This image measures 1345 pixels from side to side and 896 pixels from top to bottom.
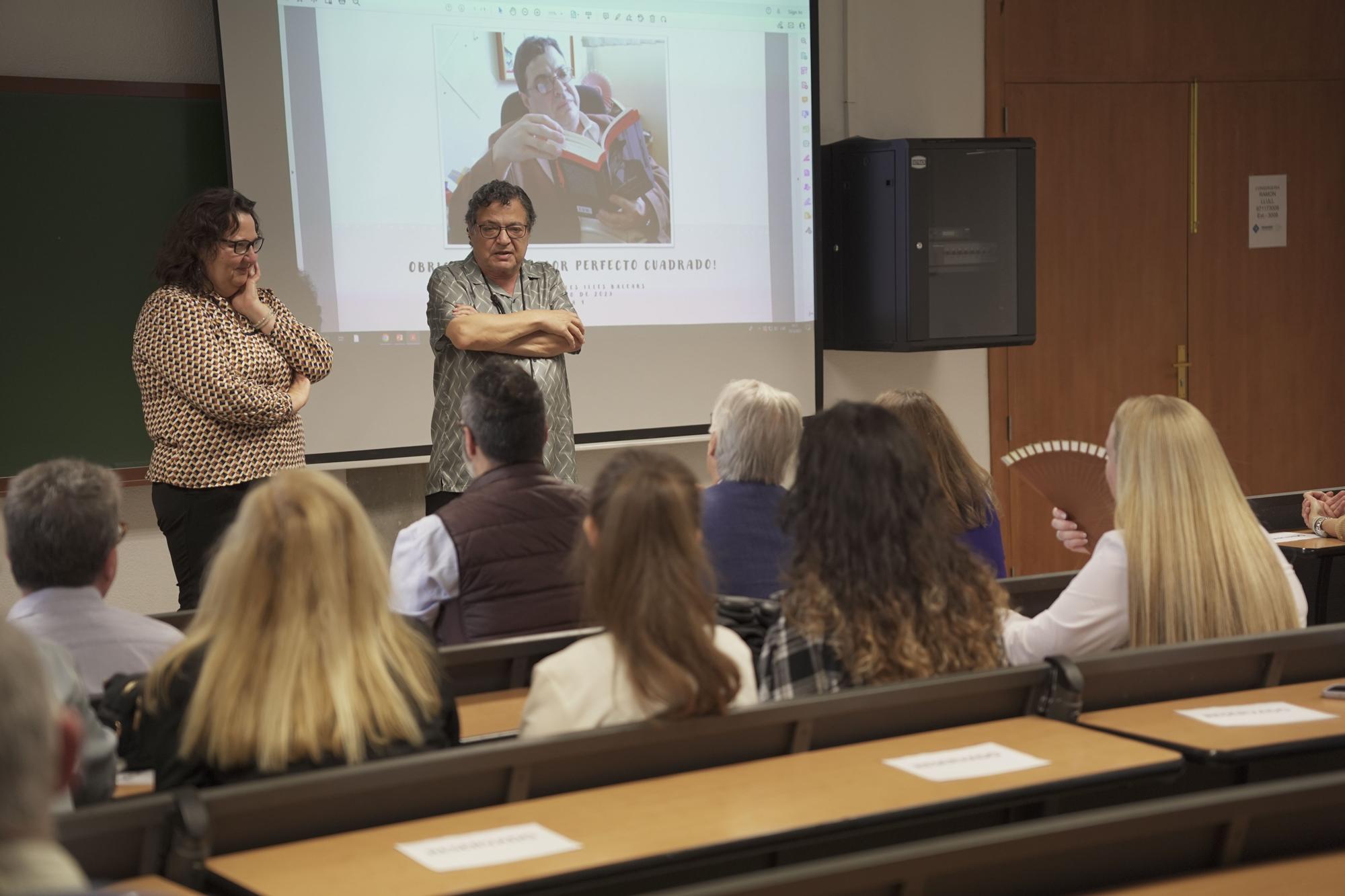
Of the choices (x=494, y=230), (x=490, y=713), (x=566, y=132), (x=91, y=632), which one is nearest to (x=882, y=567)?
→ (x=490, y=713)

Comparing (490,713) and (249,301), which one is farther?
(249,301)

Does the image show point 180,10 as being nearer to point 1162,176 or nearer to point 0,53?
point 0,53

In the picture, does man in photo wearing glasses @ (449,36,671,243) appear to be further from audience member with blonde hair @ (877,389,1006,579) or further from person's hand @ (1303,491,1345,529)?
person's hand @ (1303,491,1345,529)

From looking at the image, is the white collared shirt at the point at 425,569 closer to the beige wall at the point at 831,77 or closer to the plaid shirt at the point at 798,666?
the plaid shirt at the point at 798,666

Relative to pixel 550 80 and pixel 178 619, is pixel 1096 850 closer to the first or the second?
pixel 178 619

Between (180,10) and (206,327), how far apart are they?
1657 millimetres

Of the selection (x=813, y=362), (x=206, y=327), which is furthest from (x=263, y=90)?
(x=813, y=362)

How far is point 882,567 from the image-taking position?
7.27ft

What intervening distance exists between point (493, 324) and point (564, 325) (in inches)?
A: 8.5

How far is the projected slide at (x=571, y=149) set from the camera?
5031 millimetres

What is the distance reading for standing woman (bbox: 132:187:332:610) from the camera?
12.4ft

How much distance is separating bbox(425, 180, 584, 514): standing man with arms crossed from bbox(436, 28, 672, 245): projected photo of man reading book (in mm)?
968

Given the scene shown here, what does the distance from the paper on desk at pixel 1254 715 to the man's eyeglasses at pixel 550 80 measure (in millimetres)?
3877

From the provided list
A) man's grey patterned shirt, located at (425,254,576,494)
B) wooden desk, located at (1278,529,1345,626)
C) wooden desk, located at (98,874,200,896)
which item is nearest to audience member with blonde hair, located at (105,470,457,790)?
wooden desk, located at (98,874,200,896)
